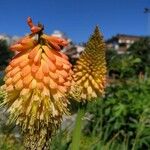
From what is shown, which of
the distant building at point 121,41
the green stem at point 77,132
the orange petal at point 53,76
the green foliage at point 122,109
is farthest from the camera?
the distant building at point 121,41

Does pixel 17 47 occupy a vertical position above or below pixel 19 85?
above

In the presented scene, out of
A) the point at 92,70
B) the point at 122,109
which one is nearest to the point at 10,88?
the point at 92,70

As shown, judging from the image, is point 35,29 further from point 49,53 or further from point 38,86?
point 38,86

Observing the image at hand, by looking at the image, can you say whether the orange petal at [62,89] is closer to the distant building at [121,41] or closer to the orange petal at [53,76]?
the orange petal at [53,76]

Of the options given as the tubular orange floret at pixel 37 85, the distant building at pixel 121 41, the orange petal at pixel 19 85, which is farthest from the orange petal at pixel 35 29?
the distant building at pixel 121 41

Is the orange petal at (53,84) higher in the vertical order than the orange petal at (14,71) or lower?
lower

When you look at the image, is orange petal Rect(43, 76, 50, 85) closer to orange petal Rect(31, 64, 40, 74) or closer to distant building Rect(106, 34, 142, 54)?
orange petal Rect(31, 64, 40, 74)

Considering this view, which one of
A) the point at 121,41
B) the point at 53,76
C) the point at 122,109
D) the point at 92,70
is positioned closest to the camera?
the point at 53,76

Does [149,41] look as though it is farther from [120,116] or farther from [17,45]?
[17,45]

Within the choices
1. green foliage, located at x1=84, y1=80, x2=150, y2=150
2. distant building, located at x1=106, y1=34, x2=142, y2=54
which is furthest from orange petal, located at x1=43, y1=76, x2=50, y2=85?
distant building, located at x1=106, y1=34, x2=142, y2=54
